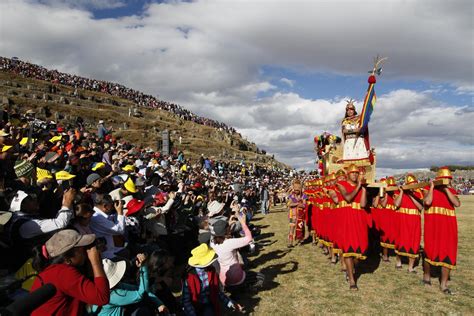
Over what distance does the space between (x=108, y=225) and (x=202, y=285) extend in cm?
151

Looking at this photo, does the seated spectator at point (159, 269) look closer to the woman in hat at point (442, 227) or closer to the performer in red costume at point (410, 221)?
the woman in hat at point (442, 227)

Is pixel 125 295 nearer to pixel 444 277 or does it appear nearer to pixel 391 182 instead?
pixel 444 277

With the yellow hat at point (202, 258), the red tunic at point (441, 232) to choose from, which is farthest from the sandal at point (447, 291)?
the yellow hat at point (202, 258)

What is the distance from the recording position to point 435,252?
6.18 metres

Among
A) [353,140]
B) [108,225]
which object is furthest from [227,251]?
[353,140]

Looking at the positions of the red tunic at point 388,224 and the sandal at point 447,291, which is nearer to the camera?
the sandal at point 447,291

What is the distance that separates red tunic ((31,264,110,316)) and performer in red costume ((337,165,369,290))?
16.3 feet

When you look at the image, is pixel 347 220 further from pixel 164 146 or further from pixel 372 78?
pixel 164 146

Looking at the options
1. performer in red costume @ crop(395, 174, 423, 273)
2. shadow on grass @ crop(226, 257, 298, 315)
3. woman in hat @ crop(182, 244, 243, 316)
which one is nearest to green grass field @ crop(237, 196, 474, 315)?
shadow on grass @ crop(226, 257, 298, 315)

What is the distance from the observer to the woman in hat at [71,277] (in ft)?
8.12

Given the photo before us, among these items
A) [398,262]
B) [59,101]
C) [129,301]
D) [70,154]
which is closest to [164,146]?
[59,101]

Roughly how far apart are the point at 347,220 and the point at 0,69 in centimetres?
5202

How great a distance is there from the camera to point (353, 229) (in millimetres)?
6582

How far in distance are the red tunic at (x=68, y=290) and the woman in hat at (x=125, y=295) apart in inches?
37.1
